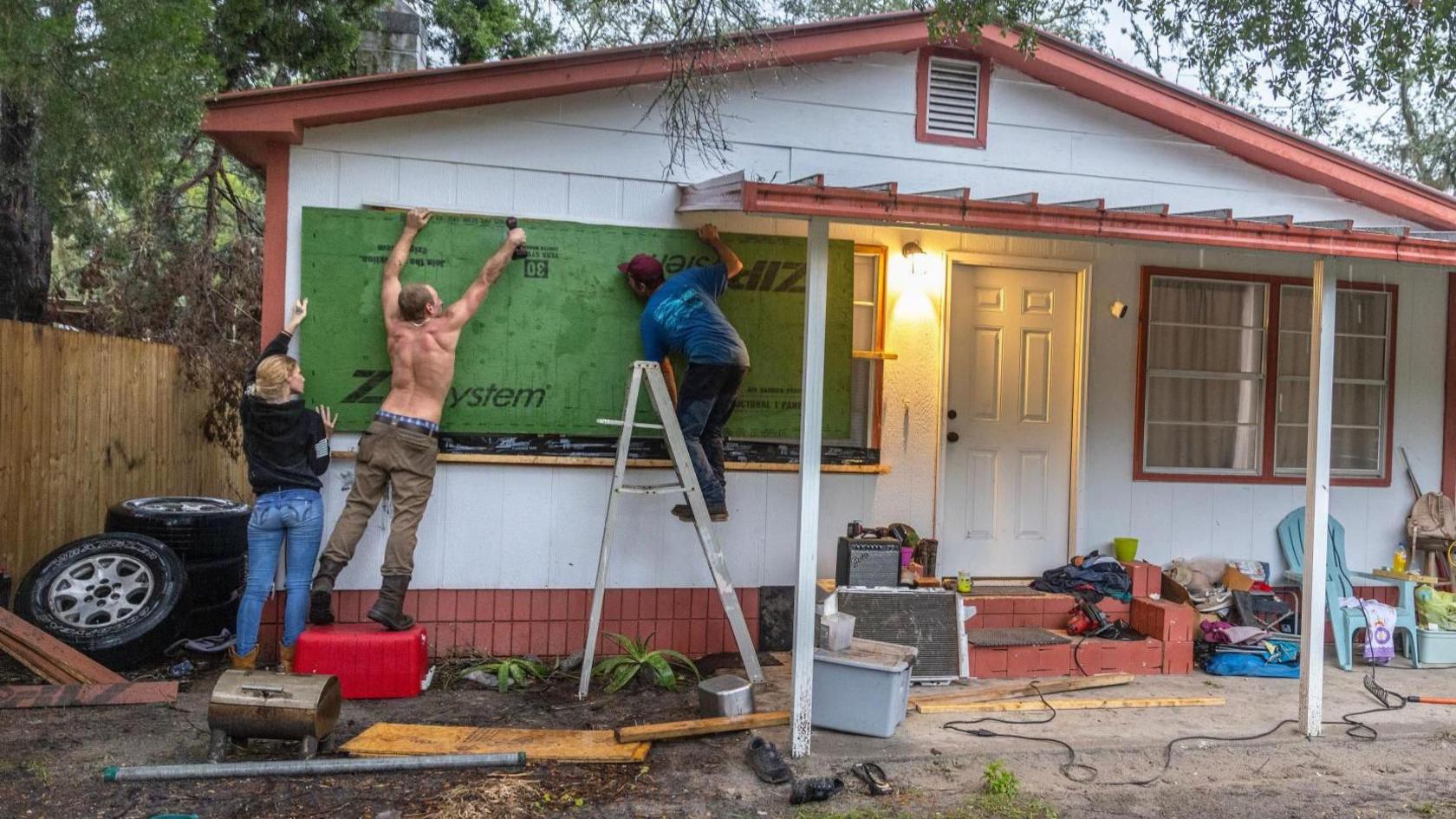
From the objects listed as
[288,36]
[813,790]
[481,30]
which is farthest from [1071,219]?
[481,30]

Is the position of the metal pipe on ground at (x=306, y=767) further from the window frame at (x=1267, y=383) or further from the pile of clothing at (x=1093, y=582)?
the window frame at (x=1267, y=383)

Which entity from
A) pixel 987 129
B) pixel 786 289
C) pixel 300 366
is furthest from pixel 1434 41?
pixel 300 366

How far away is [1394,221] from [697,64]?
5.15 metres

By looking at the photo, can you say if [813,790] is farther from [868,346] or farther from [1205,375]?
[1205,375]

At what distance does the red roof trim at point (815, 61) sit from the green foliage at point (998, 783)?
405 centimetres

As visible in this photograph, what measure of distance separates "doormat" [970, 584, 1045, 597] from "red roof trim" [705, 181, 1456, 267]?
8.11 ft

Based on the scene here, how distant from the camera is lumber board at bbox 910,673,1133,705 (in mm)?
5918

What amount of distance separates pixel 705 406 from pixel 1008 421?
2.35 m

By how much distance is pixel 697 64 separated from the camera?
251 inches

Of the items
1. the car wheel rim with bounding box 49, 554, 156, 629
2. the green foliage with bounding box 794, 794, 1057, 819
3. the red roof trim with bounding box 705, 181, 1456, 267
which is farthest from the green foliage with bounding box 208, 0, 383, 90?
the green foliage with bounding box 794, 794, 1057, 819

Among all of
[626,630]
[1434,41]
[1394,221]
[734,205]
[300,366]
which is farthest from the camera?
[1394,221]

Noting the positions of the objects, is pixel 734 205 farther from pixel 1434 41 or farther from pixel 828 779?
pixel 1434 41

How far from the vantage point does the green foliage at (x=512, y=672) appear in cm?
592

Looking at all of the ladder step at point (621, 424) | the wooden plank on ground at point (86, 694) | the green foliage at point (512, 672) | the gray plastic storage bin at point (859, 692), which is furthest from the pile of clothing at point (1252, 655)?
the wooden plank on ground at point (86, 694)
